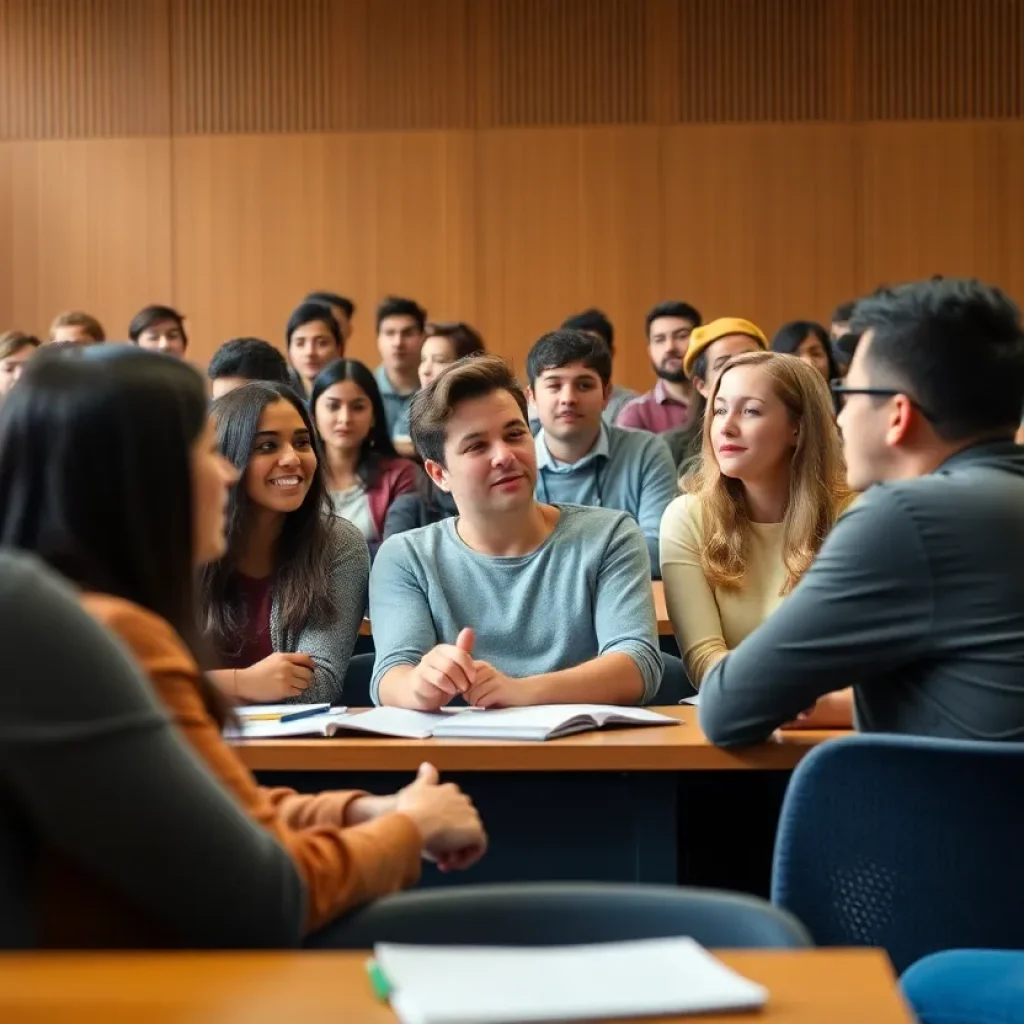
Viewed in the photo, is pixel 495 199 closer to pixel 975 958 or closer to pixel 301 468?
pixel 301 468

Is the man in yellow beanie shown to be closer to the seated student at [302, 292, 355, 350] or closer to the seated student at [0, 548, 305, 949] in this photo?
the seated student at [302, 292, 355, 350]

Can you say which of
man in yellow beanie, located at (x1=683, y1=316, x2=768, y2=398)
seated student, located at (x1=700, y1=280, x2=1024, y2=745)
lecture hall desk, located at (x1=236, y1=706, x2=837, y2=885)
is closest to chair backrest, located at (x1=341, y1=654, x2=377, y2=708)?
lecture hall desk, located at (x1=236, y1=706, x2=837, y2=885)

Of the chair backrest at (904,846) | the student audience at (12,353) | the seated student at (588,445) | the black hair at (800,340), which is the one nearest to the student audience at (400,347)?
the student audience at (12,353)

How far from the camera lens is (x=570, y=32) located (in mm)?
9234

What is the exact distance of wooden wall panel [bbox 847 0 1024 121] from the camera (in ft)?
29.7

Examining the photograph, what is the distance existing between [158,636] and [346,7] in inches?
342

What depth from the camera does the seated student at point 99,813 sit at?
1.12 metres

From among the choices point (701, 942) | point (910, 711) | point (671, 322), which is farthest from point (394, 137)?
point (701, 942)

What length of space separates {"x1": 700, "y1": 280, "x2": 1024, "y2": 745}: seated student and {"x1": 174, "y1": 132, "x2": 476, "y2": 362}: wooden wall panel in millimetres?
7481

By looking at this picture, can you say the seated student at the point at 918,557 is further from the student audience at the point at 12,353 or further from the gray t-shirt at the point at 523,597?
the student audience at the point at 12,353

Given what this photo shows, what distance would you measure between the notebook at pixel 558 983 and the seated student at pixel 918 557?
2.93 feet

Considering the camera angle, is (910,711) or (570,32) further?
(570,32)

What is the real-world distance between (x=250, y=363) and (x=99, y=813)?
423cm

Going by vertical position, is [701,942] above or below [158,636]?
below
